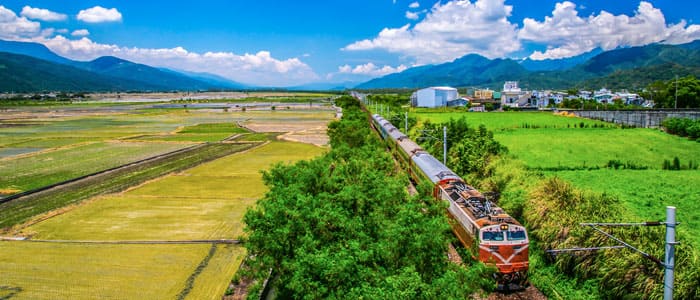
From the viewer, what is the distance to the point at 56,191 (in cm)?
3747

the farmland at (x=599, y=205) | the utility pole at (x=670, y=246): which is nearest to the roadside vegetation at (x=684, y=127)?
the farmland at (x=599, y=205)

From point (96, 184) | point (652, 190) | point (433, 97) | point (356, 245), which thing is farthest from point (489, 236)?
point (433, 97)

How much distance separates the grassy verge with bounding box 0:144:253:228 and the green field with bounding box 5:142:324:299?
2.02 m

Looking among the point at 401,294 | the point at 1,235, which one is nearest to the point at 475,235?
the point at 401,294

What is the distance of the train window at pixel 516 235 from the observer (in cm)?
1795

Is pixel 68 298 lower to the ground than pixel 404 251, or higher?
lower

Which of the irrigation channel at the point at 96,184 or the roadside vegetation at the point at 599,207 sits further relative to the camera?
the irrigation channel at the point at 96,184

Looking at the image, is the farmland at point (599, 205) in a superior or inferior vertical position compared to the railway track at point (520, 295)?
superior

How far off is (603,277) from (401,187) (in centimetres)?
801

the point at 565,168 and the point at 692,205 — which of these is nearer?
the point at 692,205

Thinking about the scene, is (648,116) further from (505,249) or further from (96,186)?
(96,186)

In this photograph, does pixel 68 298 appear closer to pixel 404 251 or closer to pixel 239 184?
pixel 404 251

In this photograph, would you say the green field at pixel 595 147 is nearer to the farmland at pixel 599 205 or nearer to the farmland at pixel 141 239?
the farmland at pixel 599 205

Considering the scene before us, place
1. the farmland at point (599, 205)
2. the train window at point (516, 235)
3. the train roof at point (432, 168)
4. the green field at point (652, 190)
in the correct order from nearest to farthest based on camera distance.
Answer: the farmland at point (599, 205), the train window at point (516, 235), the green field at point (652, 190), the train roof at point (432, 168)
